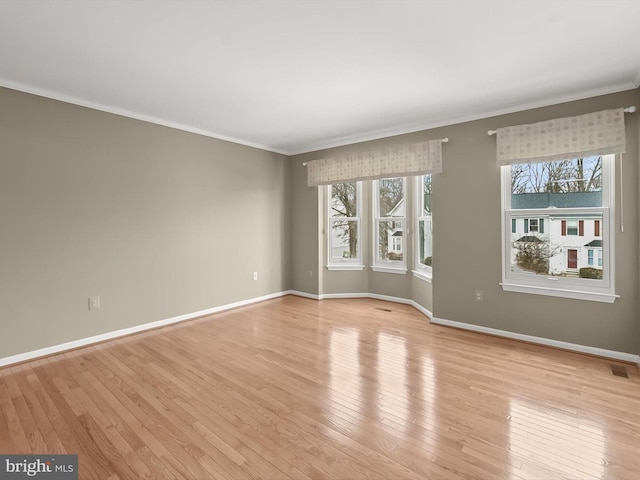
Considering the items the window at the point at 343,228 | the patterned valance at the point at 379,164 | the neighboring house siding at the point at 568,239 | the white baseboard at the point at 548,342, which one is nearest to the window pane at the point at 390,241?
the window at the point at 343,228

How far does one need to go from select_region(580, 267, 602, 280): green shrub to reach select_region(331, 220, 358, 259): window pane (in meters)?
3.08

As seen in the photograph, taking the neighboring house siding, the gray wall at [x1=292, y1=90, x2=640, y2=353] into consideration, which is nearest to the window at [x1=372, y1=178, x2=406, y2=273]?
the gray wall at [x1=292, y1=90, x2=640, y2=353]

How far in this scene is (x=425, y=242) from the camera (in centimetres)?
481

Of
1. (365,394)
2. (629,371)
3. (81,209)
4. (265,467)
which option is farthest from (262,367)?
(629,371)

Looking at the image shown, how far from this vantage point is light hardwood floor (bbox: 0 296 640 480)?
1.70 meters

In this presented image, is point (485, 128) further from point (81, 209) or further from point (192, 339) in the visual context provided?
point (81, 209)

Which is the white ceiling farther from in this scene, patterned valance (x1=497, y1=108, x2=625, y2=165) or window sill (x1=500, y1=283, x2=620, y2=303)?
window sill (x1=500, y1=283, x2=620, y2=303)

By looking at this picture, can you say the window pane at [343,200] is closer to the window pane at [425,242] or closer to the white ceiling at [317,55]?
the window pane at [425,242]

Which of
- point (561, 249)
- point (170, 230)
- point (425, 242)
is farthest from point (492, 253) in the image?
point (170, 230)

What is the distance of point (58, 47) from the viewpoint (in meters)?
2.34

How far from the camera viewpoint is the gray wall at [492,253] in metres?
2.98

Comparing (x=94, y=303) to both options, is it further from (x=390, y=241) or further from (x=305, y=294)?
(x=390, y=241)

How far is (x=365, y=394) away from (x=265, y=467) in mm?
948

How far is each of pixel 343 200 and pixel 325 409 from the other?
12.7 ft
